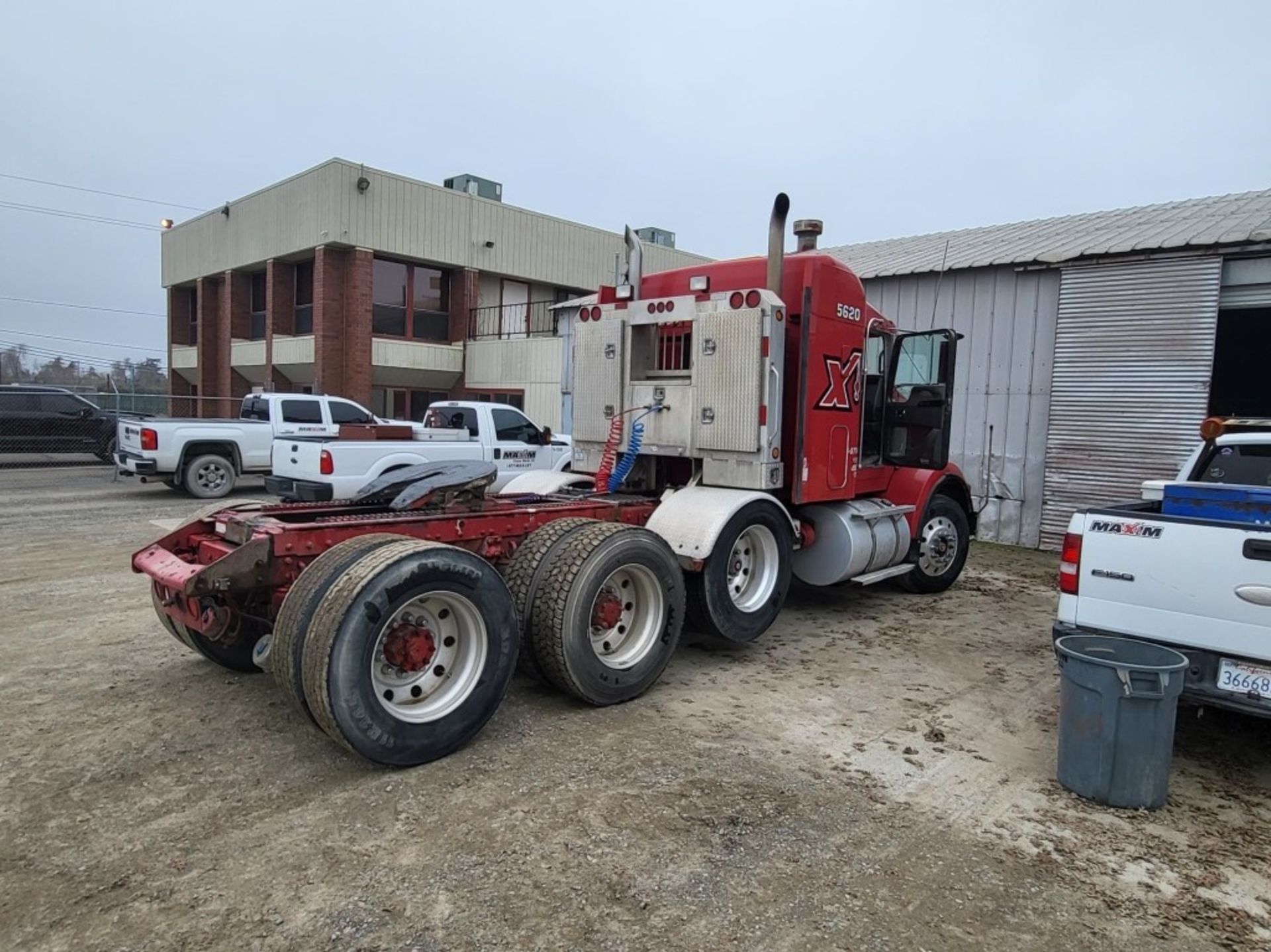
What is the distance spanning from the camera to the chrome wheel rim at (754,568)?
6199mm

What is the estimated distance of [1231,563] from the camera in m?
3.95

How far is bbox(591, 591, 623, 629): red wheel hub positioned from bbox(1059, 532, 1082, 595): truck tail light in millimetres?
2582

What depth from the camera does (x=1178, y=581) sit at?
414cm

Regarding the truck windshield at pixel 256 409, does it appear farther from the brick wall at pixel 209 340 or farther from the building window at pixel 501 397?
the brick wall at pixel 209 340

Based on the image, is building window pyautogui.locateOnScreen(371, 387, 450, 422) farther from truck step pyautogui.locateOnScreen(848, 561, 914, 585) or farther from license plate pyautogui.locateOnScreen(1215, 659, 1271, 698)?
license plate pyautogui.locateOnScreen(1215, 659, 1271, 698)

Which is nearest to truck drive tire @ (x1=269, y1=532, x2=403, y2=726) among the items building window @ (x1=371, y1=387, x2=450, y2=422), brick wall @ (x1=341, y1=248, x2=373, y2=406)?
brick wall @ (x1=341, y1=248, x2=373, y2=406)

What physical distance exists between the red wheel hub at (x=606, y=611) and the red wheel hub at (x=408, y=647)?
3.73 feet

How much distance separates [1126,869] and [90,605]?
7.83 m

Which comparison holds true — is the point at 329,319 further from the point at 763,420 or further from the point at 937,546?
the point at 763,420

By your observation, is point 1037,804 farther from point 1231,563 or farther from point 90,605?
point 90,605

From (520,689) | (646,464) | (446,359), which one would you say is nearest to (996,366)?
(646,464)

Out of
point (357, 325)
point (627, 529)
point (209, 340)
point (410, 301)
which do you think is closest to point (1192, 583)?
point (627, 529)

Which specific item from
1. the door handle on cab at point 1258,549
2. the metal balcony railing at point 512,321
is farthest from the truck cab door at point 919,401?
the metal balcony railing at point 512,321

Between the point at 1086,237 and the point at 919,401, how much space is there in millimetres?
7139
